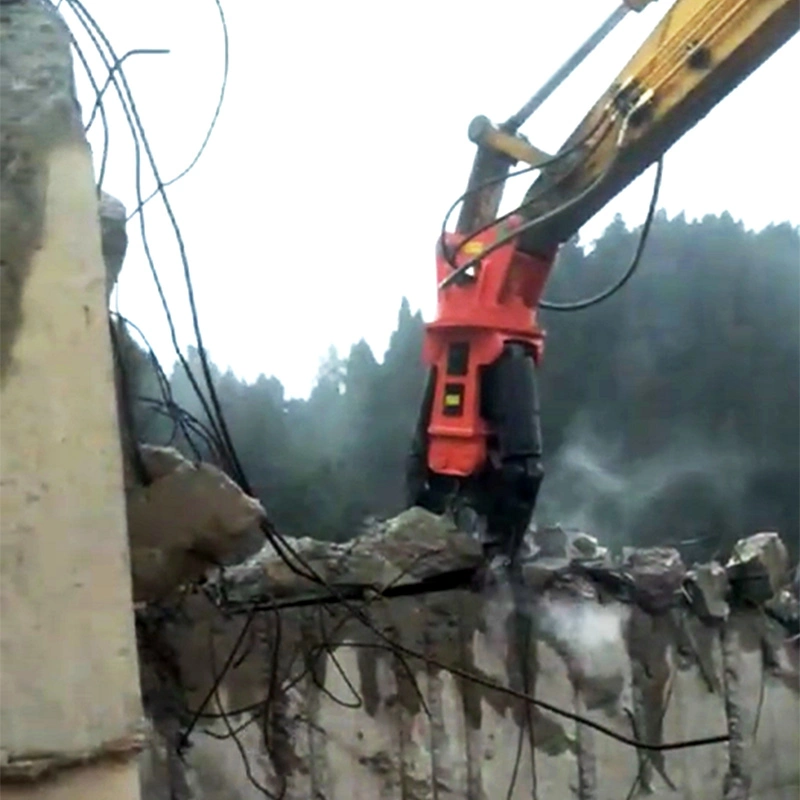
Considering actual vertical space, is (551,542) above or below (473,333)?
below

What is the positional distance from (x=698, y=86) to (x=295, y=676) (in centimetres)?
219

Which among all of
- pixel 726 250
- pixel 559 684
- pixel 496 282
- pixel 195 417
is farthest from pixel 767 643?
pixel 726 250

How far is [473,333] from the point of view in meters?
4.83

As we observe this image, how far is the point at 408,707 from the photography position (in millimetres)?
3752

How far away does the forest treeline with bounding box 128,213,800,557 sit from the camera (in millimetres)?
9188

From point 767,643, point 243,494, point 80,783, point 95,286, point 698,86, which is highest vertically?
point 698,86

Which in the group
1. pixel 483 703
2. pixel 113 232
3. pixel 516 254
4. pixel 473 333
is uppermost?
pixel 516 254

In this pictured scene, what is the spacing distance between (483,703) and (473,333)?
137cm

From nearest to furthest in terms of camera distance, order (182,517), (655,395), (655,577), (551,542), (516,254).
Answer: (182,517) < (655,577) < (551,542) < (516,254) < (655,395)

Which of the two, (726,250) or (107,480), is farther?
(726,250)

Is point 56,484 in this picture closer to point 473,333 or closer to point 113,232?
point 113,232

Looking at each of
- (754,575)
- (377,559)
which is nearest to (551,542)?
(754,575)

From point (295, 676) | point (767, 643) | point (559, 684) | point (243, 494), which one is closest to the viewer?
point (243, 494)

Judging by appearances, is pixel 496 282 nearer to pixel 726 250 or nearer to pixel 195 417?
pixel 195 417
